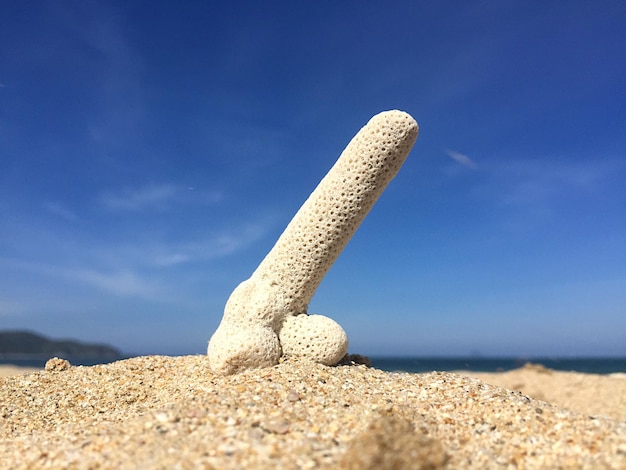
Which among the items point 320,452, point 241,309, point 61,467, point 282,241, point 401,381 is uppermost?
point 282,241

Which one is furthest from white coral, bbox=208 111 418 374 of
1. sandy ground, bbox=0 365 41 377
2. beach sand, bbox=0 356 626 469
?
sandy ground, bbox=0 365 41 377

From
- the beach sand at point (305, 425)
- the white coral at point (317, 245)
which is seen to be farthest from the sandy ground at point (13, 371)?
the white coral at point (317, 245)

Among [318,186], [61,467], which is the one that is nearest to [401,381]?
[318,186]

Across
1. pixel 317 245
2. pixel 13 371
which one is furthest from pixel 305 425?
pixel 13 371

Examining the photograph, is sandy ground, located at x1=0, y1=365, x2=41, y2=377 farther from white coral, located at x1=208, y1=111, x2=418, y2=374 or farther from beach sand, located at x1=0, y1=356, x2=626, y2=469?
white coral, located at x1=208, y1=111, x2=418, y2=374

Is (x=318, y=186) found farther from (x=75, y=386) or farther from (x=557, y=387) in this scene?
(x=557, y=387)

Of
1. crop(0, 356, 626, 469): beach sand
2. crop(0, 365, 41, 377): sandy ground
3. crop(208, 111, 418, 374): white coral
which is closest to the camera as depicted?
crop(0, 356, 626, 469): beach sand

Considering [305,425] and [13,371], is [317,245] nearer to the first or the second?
[305,425]
